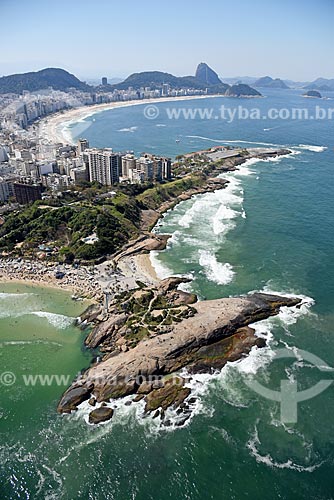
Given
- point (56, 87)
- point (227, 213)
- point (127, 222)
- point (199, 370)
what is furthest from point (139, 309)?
point (56, 87)

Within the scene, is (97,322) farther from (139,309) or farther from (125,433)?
(125,433)

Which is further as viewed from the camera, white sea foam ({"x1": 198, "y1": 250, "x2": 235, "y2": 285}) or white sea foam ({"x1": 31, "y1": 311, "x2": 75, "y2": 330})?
white sea foam ({"x1": 198, "y1": 250, "x2": 235, "y2": 285})

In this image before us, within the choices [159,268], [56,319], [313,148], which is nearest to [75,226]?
[159,268]

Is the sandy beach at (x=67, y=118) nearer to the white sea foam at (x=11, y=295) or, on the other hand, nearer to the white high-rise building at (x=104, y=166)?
the white high-rise building at (x=104, y=166)

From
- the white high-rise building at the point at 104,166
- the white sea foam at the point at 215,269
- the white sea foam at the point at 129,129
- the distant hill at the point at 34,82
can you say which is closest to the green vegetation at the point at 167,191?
the white high-rise building at the point at 104,166

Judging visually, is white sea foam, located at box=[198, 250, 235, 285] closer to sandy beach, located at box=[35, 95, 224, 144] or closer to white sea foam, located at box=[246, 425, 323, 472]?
white sea foam, located at box=[246, 425, 323, 472]

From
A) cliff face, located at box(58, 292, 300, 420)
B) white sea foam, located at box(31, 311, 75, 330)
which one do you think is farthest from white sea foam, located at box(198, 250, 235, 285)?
white sea foam, located at box(31, 311, 75, 330)
